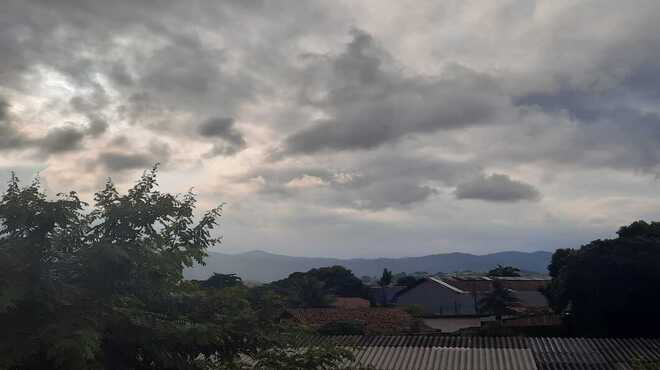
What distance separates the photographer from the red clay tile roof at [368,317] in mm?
47781

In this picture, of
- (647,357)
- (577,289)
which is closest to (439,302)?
(577,289)

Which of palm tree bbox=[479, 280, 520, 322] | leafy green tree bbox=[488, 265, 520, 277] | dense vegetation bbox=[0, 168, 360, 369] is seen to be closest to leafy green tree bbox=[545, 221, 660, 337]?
palm tree bbox=[479, 280, 520, 322]

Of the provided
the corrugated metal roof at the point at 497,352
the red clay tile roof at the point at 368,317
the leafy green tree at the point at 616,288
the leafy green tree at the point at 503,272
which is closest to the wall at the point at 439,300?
the leafy green tree at the point at 503,272

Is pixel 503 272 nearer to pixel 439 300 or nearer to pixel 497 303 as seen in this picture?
pixel 439 300

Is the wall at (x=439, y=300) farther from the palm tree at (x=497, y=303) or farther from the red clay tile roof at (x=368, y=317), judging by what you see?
the red clay tile roof at (x=368, y=317)

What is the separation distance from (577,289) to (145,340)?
1648 inches

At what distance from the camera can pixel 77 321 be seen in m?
8.29

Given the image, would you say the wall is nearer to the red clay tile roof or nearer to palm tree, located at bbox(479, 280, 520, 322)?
palm tree, located at bbox(479, 280, 520, 322)

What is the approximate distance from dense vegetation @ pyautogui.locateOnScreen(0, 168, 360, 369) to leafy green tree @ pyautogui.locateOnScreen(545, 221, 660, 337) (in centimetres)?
3850

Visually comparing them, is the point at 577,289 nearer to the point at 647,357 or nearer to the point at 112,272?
the point at 647,357

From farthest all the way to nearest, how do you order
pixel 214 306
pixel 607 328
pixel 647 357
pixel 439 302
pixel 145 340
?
pixel 439 302 → pixel 607 328 → pixel 647 357 → pixel 214 306 → pixel 145 340

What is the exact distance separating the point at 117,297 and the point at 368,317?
4279cm

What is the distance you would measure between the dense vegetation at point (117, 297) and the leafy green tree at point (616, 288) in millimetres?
38496

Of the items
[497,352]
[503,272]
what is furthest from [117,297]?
[503,272]
